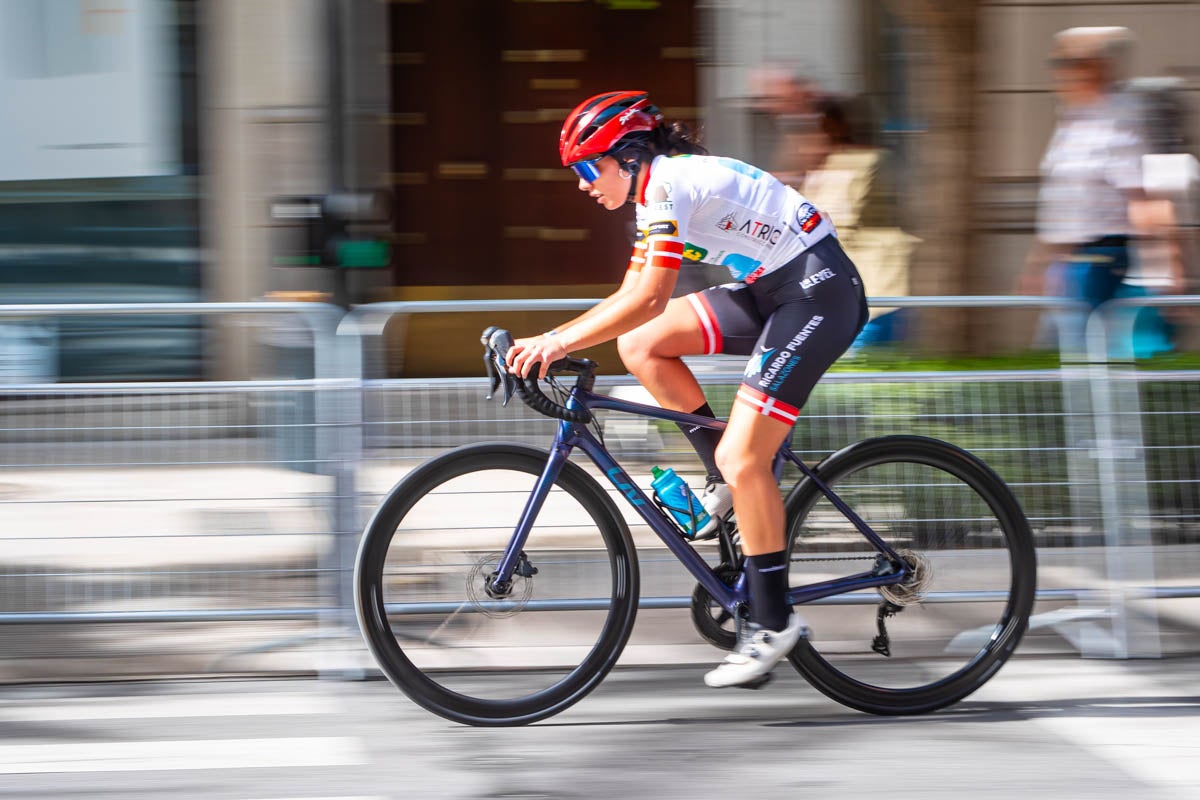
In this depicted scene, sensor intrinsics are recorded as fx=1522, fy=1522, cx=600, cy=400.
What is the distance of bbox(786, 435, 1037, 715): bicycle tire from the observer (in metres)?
4.43

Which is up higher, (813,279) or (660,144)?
(660,144)

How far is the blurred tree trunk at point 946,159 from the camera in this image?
629 centimetres

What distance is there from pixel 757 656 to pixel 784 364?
815 millimetres

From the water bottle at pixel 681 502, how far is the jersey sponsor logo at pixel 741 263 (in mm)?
620

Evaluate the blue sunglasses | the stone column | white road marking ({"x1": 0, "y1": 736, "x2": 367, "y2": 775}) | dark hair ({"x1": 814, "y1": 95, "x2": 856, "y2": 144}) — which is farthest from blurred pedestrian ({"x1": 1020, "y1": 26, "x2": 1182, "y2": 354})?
the stone column

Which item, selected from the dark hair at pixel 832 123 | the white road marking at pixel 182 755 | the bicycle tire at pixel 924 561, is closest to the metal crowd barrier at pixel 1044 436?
the bicycle tire at pixel 924 561

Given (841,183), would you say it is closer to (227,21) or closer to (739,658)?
(739,658)

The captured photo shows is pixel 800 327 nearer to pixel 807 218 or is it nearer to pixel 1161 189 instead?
pixel 807 218

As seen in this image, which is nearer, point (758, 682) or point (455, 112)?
point (758, 682)

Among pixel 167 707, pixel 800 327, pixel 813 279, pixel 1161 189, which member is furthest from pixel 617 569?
pixel 1161 189

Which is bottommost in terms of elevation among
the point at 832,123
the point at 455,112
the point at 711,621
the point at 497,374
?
the point at 711,621

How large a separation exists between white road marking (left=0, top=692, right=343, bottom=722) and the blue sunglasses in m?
1.73

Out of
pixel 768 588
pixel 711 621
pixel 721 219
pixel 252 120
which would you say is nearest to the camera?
pixel 721 219

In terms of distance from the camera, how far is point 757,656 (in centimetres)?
423
